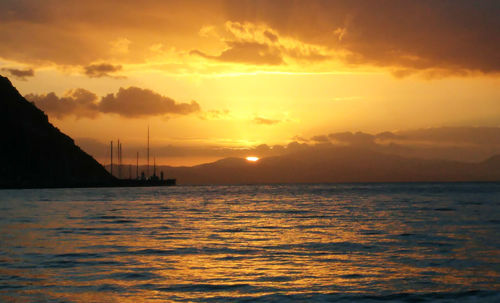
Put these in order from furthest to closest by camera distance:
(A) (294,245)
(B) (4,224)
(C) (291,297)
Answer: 1. (B) (4,224)
2. (A) (294,245)
3. (C) (291,297)

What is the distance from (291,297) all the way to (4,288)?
11.1 m

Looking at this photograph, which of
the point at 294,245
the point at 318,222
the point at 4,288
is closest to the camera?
the point at 4,288

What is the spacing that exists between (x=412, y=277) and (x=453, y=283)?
1.85 meters

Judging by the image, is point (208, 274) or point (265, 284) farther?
point (208, 274)

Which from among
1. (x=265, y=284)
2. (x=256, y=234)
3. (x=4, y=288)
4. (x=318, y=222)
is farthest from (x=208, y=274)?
(x=318, y=222)

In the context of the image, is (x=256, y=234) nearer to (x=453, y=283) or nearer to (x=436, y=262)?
(x=436, y=262)

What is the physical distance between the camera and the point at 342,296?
20.1m

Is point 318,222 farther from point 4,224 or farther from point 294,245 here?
point 4,224

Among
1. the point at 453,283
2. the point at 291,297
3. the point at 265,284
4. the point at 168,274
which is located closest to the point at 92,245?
the point at 168,274

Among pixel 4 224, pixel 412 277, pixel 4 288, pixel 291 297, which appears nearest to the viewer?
pixel 291 297

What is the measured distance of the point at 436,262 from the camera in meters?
27.9

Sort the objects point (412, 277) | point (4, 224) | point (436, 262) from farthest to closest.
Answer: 1. point (4, 224)
2. point (436, 262)
3. point (412, 277)

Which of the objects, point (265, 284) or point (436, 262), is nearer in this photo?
point (265, 284)

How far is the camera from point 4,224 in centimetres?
5012
